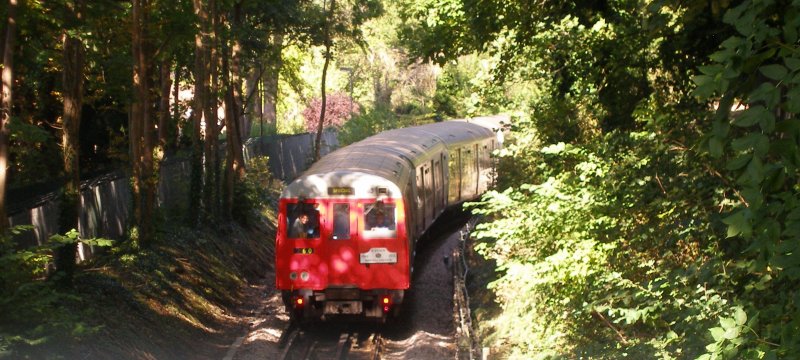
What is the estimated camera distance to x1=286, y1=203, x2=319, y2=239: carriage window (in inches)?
601

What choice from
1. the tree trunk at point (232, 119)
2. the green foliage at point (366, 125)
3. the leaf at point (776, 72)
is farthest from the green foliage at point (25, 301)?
the green foliage at point (366, 125)

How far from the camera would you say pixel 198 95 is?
69.5 feet

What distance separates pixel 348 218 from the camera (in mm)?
15250

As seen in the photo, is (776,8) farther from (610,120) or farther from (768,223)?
(610,120)

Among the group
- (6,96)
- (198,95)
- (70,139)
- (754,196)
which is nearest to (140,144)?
(198,95)

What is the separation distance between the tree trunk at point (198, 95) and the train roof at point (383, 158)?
3716mm

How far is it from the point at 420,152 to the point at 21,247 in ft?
29.3

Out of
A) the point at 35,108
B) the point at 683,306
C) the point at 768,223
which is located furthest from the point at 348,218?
the point at 768,223

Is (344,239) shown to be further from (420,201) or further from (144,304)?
(420,201)

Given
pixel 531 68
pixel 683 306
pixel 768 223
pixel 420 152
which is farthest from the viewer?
pixel 420 152

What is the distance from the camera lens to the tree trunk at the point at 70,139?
533 inches

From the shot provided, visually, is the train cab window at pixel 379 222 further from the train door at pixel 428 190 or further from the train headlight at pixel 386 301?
the train door at pixel 428 190

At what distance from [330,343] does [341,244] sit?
2.04m

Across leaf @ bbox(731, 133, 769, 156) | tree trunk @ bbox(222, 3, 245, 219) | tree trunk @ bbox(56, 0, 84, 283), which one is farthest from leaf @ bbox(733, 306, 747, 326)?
tree trunk @ bbox(222, 3, 245, 219)
